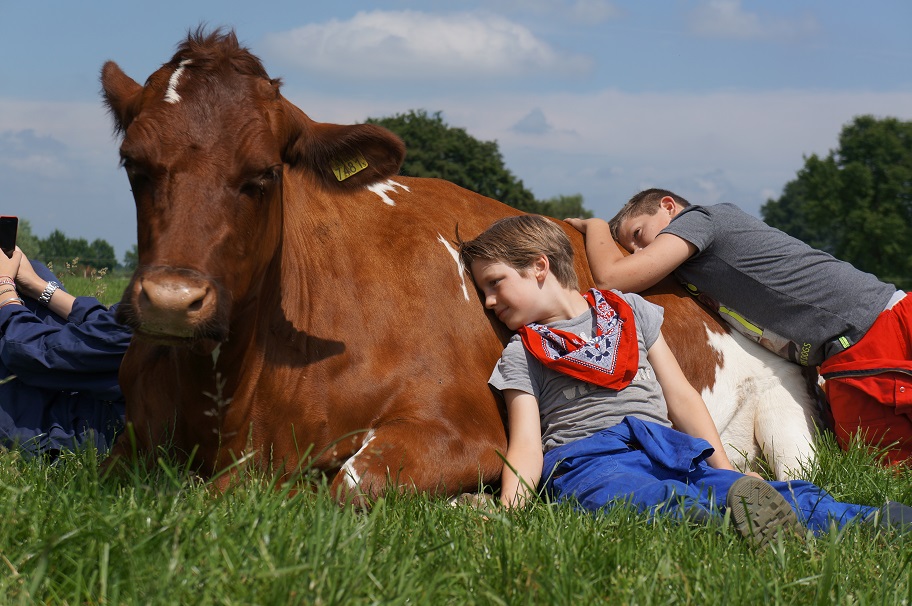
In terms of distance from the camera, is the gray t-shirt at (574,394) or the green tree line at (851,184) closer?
the gray t-shirt at (574,394)

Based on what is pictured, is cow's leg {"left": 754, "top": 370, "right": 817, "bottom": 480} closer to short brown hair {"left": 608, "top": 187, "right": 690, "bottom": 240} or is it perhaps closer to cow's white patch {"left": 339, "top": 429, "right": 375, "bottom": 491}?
short brown hair {"left": 608, "top": 187, "right": 690, "bottom": 240}

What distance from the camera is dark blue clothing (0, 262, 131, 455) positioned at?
15.7 ft

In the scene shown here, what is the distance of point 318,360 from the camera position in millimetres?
4402

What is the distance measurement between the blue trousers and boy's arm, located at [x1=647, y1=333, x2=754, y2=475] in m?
0.38

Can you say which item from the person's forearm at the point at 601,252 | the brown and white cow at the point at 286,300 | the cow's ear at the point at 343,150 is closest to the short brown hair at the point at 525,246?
the brown and white cow at the point at 286,300

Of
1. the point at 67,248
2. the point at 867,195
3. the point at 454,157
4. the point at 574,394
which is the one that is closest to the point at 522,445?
the point at 574,394

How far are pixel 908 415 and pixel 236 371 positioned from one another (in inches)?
133

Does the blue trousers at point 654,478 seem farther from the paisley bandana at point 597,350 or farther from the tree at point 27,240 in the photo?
the tree at point 27,240

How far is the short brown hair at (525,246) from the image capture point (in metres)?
4.68

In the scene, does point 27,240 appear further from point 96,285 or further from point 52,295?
point 52,295

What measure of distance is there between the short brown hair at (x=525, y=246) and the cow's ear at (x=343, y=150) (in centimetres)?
60

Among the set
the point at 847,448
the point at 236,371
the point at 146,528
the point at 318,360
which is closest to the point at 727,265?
the point at 847,448

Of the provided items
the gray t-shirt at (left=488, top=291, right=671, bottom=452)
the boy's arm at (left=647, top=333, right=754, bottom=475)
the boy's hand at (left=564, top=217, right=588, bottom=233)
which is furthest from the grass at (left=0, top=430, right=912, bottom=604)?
the boy's hand at (left=564, top=217, right=588, bottom=233)

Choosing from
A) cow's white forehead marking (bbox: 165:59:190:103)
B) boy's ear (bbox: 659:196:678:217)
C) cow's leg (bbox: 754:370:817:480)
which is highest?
cow's white forehead marking (bbox: 165:59:190:103)
